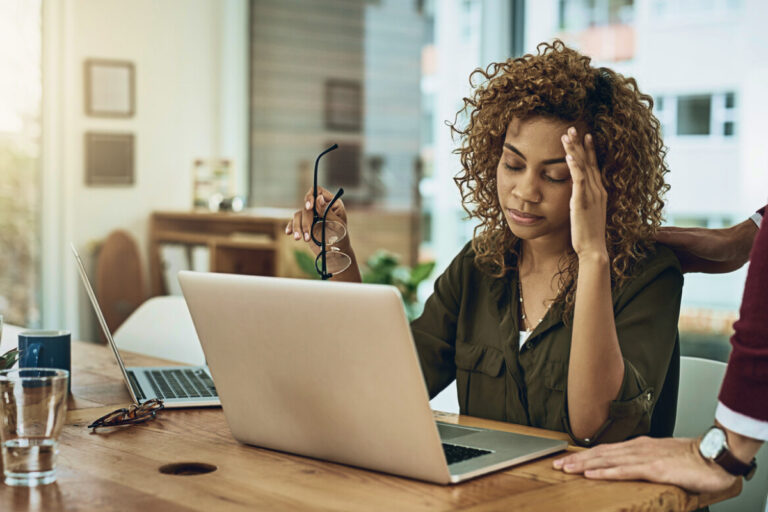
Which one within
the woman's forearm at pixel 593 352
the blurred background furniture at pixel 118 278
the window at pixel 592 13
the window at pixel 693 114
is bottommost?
the blurred background furniture at pixel 118 278

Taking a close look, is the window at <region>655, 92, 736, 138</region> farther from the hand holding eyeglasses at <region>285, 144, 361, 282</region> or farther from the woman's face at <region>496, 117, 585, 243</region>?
the hand holding eyeglasses at <region>285, 144, 361, 282</region>

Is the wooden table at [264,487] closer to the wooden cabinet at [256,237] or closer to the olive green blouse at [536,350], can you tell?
the olive green blouse at [536,350]

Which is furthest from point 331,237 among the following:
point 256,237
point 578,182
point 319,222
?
point 256,237

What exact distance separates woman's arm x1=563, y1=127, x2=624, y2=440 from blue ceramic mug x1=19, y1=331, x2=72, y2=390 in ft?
3.02

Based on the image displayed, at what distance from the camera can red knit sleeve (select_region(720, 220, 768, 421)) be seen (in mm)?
1148

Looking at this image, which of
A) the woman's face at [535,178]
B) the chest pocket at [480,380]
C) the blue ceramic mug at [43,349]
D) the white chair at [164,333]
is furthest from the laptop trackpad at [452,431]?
the white chair at [164,333]

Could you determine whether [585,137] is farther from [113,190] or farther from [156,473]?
[113,190]

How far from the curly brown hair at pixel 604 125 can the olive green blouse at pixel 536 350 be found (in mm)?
47

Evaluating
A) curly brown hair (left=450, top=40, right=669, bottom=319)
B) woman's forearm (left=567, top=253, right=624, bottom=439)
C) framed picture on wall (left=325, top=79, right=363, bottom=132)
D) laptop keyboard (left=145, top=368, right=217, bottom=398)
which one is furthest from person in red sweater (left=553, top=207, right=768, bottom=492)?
framed picture on wall (left=325, top=79, right=363, bottom=132)

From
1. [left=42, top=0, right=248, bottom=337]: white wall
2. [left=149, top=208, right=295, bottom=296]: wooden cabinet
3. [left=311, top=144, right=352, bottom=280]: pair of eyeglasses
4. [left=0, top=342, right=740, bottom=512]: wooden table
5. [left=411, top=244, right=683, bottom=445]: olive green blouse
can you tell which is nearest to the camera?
[left=0, top=342, right=740, bottom=512]: wooden table

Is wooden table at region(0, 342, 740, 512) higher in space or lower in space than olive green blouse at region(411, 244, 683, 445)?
lower

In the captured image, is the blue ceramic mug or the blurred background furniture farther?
the blurred background furniture

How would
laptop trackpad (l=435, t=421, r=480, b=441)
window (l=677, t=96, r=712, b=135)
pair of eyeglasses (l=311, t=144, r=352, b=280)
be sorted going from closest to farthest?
1. laptop trackpad (l=435, t=421, r=480, b=441)
2. pair of eyeglasses (l=311, t=144, r=352, b=280)
3. window (l=677, t=96, r=712, b=135)

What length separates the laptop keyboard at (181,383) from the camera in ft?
5.56
